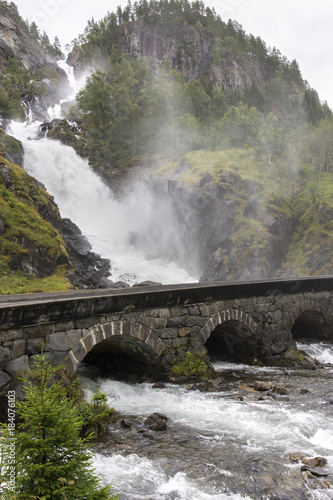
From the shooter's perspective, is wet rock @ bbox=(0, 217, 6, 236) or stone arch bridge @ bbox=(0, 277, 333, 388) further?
wet rock @ bbox=(0, 217, 6, 236)

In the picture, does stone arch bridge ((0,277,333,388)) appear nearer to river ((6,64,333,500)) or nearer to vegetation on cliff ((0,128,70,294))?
river ((6,64,333,500))

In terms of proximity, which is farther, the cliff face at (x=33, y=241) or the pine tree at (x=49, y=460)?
the cliff face at (x=33, y=241)

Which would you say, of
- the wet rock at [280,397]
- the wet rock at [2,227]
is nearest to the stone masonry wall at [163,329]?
the wet rock at [280,397]

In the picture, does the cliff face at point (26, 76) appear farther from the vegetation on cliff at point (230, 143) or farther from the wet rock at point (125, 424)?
the wet rock at point (125, 424)

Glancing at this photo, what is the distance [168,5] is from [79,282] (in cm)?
9880

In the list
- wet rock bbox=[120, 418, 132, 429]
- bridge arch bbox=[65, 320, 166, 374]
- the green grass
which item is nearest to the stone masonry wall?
bridge arch bbox=[65, 320, 166, 374]

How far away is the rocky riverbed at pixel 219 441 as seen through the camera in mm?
4941

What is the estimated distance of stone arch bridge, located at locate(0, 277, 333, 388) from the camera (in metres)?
6.59

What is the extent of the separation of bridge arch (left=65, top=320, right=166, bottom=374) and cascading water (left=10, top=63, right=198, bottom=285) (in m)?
21.3

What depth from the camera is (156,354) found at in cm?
934

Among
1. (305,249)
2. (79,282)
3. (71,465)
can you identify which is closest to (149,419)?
(71,465)

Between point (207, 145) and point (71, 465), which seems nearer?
point (71, 465)

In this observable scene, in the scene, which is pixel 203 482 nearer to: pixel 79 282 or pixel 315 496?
pixel 315 496

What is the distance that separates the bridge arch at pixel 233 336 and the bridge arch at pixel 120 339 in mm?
2532
